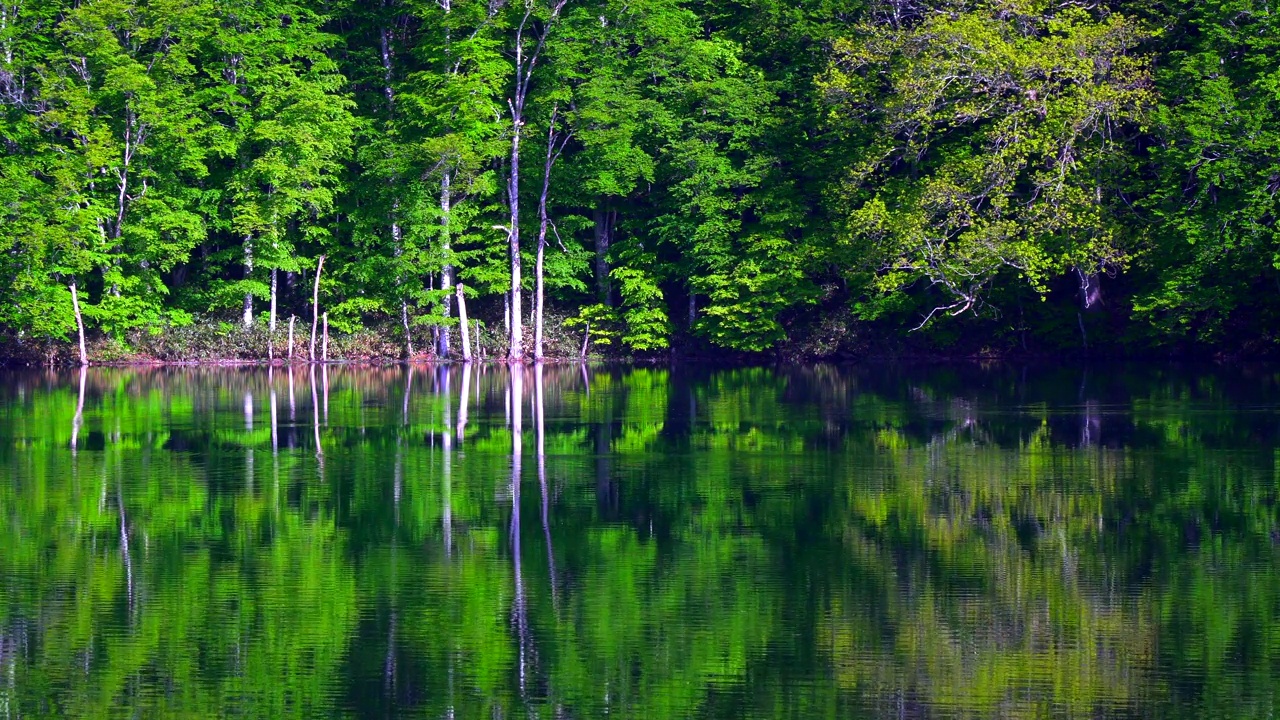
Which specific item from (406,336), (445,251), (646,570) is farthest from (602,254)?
(646,570)

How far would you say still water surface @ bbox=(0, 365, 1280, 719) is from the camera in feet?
27.3

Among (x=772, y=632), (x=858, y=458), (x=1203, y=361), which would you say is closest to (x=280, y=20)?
(x=1203, y=361)

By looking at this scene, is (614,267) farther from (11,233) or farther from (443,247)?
(11,233)

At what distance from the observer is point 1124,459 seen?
17.9 meters

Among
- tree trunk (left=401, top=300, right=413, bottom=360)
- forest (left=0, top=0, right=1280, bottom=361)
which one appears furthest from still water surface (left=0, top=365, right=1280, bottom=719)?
tree trunk (left=401, top=300, right=413, bottom=360)

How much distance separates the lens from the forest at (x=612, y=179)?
39688mm

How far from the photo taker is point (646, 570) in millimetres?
11445

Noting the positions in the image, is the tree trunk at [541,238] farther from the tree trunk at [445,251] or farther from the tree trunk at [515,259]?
the tree trunk at [445,251]

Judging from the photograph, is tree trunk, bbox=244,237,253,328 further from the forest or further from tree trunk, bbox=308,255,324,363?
tree trunk, bbox=308,255,324,363

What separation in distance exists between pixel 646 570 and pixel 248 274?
3855 cm

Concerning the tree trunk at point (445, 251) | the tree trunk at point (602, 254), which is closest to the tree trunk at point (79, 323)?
the tree trunk at point (445, 251)

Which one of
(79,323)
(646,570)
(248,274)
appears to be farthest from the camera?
(248,274)

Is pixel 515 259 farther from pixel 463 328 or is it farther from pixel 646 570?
pixel 646 570

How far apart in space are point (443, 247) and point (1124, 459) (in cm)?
3229
